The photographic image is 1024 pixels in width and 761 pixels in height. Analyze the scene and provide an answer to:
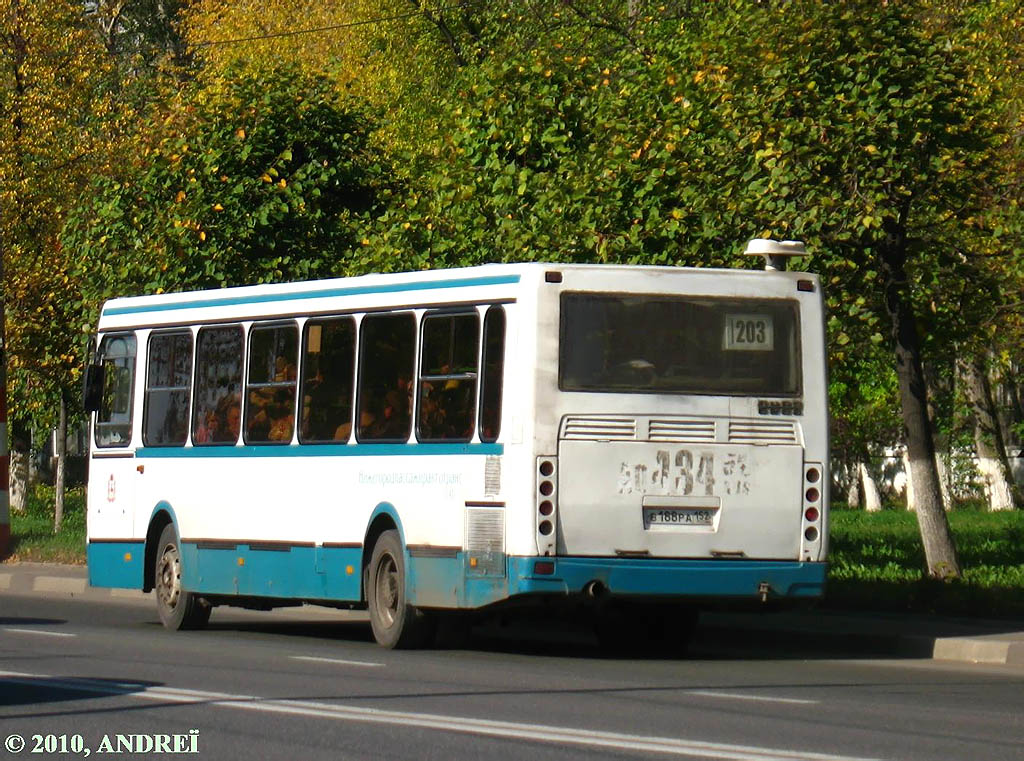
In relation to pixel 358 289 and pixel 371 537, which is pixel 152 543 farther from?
pixel 358 289

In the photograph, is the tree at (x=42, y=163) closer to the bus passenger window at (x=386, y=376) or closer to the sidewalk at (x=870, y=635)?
the bus passenger window at (x=386, y=376)

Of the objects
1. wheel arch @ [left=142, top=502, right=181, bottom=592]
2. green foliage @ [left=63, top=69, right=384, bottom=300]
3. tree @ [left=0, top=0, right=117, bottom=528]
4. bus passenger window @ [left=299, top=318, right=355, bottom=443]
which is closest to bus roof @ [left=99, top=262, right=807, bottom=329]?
bus passenger window @ [left=299, top=318, right=355, bottom=443]

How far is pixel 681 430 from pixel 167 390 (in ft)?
20.2

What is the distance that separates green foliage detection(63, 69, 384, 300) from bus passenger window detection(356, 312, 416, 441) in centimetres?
797

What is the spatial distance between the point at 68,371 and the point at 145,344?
59.9 feet

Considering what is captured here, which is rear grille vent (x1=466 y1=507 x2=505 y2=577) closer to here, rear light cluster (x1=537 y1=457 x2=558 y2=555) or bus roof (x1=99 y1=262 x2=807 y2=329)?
rear light cluster (x1=537 y1=457 x2=558 y2=555)

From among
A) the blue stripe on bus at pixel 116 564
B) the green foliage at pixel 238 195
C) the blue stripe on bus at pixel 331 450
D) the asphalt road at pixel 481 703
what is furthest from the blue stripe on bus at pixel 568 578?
the green foliage at pixel 238 195

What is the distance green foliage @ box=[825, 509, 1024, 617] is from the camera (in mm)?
17484

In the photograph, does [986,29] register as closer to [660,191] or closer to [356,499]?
[660,191]

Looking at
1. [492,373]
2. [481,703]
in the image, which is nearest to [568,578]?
[492,373]

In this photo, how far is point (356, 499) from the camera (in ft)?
53.4

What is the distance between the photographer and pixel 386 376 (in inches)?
631

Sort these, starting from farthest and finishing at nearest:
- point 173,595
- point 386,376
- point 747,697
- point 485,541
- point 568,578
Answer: point 173,595
point 386,376
point 485,541
point 568,578
point 747,697

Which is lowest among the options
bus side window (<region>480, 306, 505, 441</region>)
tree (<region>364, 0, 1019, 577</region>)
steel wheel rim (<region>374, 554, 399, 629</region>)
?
steel wheel rim (<region>374, 554, 399, 629</region>)
